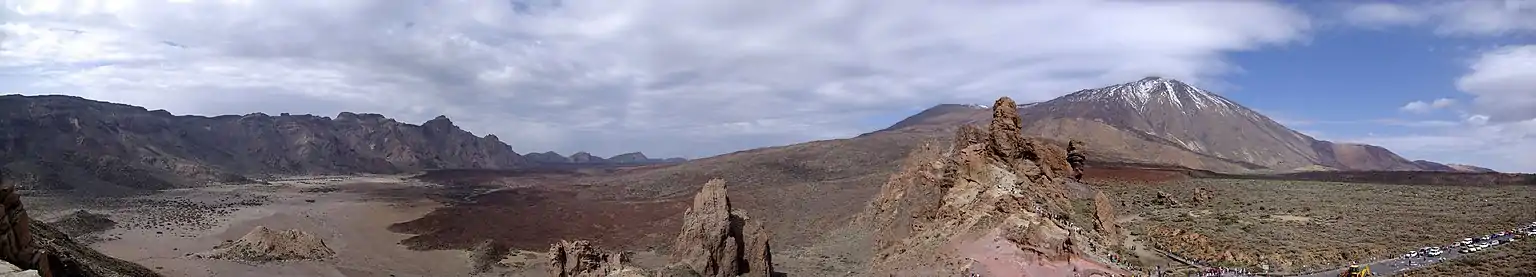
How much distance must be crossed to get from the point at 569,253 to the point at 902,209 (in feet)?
42.3

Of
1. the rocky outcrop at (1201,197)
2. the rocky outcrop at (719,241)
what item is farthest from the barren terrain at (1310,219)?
the rocky outcrop at (719,241)

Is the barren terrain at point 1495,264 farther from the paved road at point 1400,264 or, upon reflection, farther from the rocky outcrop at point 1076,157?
the rocky outcrop at point 1076,157

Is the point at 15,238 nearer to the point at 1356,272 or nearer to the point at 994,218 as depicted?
the point at 994,218

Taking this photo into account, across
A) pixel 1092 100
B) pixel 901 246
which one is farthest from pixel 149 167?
pixel 1092 100

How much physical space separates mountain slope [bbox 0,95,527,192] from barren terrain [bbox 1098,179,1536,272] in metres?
87.7

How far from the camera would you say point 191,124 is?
130625 millimetres

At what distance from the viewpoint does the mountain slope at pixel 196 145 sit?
81.2 m

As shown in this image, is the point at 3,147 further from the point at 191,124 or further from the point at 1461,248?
the point at 1461,248

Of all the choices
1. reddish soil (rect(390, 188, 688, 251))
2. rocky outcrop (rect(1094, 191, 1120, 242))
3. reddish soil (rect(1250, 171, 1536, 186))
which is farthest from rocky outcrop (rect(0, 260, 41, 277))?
reddish soil (rect(1250, 171, 1536, 186))

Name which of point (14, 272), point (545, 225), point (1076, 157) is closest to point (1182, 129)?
point (1076, 157)

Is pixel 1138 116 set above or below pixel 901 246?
above

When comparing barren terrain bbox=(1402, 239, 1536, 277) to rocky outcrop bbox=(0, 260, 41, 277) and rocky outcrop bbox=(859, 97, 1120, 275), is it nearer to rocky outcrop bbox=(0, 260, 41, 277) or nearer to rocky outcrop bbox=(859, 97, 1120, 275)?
rocky outcrop bbox=(859, 97, 1120, 275)

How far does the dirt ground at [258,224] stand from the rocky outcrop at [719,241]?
1781 cm

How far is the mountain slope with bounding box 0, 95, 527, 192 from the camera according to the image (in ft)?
266
